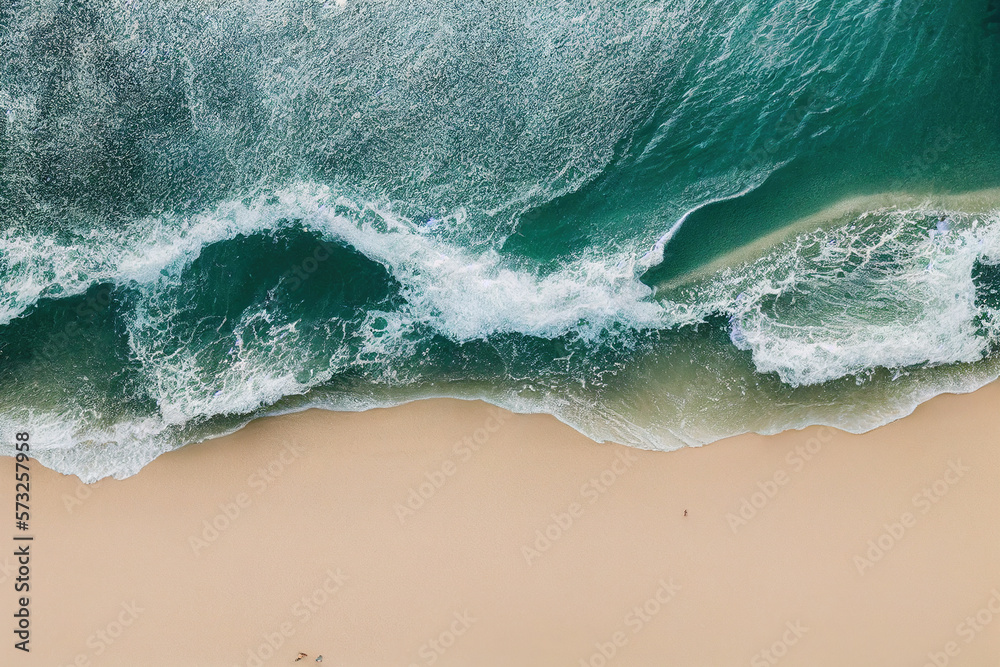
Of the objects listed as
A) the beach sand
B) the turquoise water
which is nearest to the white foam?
the turquoise water

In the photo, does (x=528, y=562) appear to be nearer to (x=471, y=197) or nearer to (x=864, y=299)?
(x=471, y=197)

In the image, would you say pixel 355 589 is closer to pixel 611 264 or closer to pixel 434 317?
pixel 434 317

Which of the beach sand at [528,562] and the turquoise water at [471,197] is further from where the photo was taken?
the turquoise water at [471,197]

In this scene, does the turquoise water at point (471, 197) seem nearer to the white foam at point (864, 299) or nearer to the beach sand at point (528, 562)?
the white foam at point (864, 299)

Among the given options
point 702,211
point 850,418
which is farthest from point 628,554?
point 702,211

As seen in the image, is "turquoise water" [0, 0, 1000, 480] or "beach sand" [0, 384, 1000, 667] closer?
"beach sand" [0, 384, 1000, 667]

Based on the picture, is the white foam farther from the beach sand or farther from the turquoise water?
the beach sand

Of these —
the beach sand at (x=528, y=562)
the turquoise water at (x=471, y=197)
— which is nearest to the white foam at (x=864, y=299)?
the turquoise water at (x=471, y=197)
